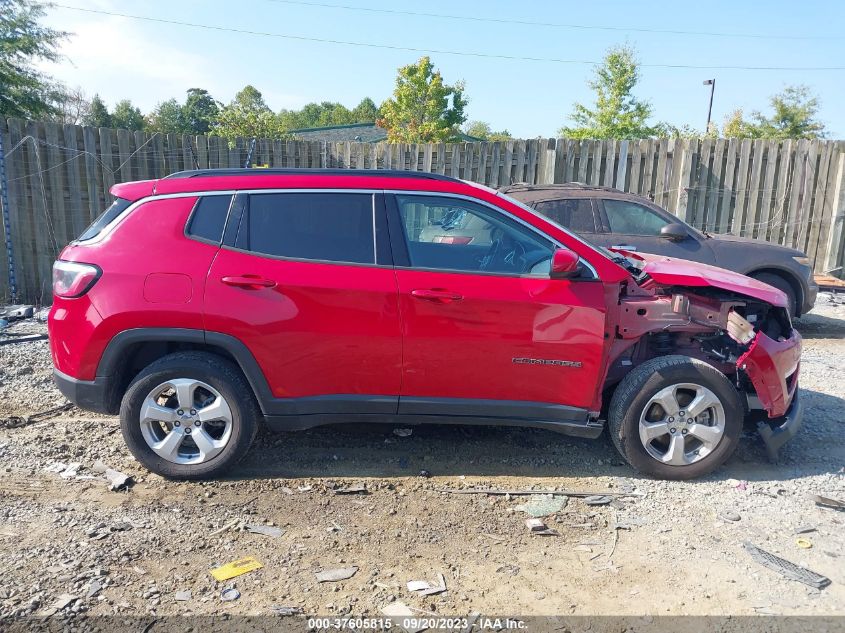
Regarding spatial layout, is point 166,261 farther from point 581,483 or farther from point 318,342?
point 581,483

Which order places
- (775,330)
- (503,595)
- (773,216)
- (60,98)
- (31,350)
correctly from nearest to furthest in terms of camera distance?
(503,595), (775,330), (31,350), (773,216), (60,98)

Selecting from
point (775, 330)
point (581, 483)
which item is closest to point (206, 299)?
point (581, 483)

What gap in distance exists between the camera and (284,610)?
119 inches

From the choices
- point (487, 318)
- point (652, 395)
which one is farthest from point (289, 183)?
point (652, 395)

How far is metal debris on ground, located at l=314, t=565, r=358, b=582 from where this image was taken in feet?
10.8

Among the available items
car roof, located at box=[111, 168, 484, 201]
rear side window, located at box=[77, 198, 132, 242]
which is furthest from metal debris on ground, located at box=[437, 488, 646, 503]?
rear side window, located at box=[77, 198, 132, 242]

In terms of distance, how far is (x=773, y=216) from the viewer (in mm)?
11945

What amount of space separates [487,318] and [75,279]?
102 inches

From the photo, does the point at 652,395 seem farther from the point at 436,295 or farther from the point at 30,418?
the point at 30,418

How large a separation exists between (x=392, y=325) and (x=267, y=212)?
109cm

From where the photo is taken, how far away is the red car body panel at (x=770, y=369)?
4.30 m

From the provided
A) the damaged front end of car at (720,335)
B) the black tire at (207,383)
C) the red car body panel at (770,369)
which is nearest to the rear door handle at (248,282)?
the black tire at (207,383)

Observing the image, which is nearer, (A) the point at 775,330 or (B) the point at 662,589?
(B) the point at 662,589

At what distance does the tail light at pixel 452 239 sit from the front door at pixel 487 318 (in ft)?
0.03
